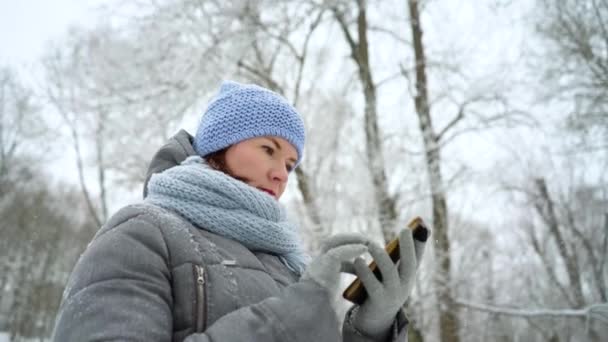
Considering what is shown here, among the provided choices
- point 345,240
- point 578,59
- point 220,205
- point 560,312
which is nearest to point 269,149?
point 220,205

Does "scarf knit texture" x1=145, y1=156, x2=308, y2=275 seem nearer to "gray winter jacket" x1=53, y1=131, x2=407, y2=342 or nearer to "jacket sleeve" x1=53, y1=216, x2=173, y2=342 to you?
"gray winter jacket" x1=53, y1=131, x2=407, y2=342

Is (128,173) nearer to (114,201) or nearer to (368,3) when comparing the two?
(114,201)

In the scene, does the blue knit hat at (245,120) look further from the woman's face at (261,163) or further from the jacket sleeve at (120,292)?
the jacket sleeve at (120,292)

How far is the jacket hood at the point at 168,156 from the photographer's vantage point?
1.42m

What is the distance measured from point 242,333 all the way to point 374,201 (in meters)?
6.39

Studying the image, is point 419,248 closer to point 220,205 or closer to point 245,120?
point 220,205

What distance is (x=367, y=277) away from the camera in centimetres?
108

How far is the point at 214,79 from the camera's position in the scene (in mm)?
7820

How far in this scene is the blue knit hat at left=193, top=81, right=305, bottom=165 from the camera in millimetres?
1431

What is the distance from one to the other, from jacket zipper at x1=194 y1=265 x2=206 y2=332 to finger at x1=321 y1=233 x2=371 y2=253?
11.7 inches

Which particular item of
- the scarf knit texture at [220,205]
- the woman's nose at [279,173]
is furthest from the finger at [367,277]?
the woman's nose at [279,173]

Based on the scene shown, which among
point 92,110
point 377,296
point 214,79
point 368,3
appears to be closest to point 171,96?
point 214,79

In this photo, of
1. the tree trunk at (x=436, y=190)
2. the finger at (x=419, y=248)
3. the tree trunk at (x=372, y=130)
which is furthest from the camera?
the tree trunk at (x=372, y=130)

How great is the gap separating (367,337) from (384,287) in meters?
0.15
